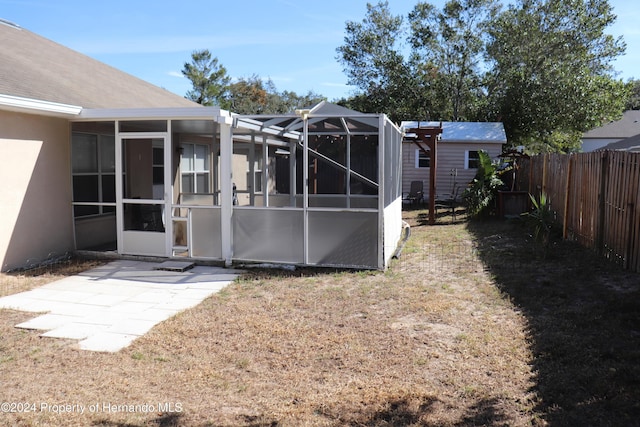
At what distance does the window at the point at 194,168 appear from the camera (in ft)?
39.0

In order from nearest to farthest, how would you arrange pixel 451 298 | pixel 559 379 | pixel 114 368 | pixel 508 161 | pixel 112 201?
pixel 559 379 < pixel 114 368 < pixel 451 298 < pixel 112 201 < pixel 508 161

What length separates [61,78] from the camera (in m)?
9.68

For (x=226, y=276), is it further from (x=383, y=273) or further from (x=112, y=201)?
(x=112, y=201)

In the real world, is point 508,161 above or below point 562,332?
above

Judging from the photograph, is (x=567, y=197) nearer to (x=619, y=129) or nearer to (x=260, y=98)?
(x=619, y=129)

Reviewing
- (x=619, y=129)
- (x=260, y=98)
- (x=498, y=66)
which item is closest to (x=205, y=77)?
(x=260, y=98)

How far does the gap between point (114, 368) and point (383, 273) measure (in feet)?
14.7

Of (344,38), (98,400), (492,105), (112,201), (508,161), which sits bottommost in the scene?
(98,400)

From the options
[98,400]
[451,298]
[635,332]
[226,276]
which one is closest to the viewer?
[98,400]

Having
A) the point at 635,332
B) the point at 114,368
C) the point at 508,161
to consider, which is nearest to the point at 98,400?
the point at 114,368

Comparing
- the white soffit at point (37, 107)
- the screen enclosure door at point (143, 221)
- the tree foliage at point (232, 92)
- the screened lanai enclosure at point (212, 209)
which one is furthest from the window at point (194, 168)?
A: the tree foliage at point (232, 92)

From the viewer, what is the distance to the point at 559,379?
12.8 feet

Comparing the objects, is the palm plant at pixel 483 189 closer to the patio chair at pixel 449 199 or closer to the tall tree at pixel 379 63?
the patio chair at pixel 449 199

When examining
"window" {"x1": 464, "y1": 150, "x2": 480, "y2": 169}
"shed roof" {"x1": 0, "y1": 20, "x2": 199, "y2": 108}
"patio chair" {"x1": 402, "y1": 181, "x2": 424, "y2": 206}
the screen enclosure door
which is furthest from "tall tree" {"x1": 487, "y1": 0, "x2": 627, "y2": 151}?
the screen enclosure door
